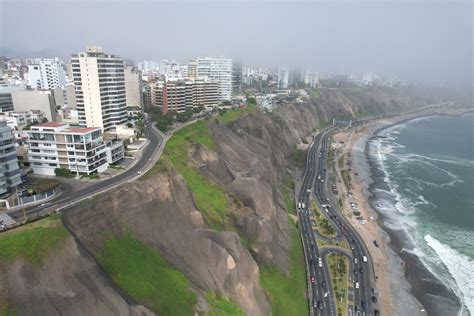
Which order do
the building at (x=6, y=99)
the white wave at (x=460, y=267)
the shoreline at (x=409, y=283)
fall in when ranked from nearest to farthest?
the shoreline at (x=409, y=283), the white wave at (x=460, y=267), the building at (x=6, y=99)

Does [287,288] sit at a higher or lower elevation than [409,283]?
higher

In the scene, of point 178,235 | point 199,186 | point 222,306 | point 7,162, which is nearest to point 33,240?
point 7,162

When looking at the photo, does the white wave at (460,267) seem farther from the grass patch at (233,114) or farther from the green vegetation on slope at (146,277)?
the grass patch at (233,114)

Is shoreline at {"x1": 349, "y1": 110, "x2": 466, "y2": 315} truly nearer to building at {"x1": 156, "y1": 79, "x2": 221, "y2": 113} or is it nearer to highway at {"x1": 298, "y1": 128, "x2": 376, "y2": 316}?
highway at {"x1": 298, "y1": 128, "x2": 376, "y2": 316}

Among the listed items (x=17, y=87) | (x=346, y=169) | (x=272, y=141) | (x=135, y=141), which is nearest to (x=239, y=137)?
(x=272, y=141)

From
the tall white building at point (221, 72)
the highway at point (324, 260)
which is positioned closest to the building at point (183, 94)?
the tall white building at point (221, 72)

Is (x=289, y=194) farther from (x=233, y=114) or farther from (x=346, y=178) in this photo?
(x=233, y=114)

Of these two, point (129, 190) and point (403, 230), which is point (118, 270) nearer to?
point (129, 190)

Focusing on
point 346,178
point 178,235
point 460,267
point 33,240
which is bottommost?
point 460,267
